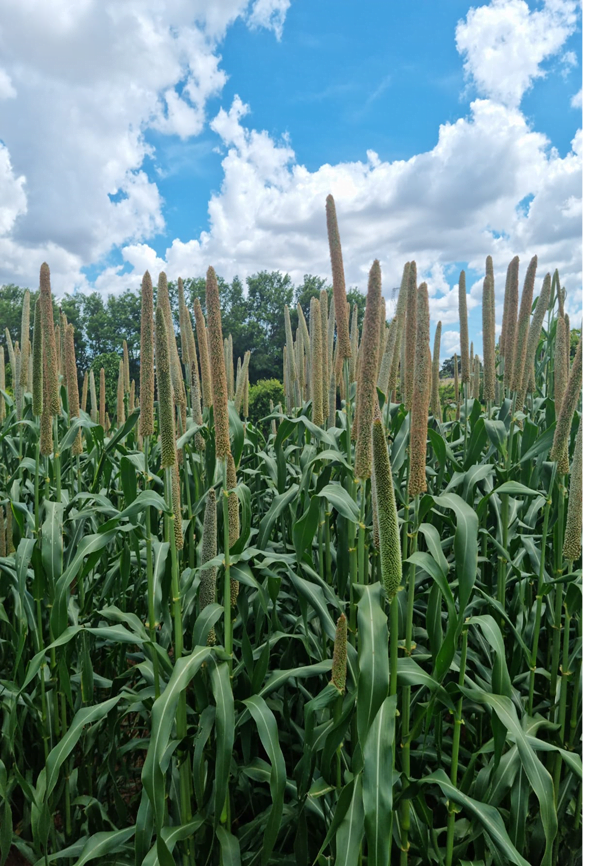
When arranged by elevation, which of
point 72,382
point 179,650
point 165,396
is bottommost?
point 179,650

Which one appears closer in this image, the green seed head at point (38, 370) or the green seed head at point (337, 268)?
the green seed head at point (337, 268)

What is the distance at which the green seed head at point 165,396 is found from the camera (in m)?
2.37

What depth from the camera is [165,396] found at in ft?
7.74

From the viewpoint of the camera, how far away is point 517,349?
133 inches

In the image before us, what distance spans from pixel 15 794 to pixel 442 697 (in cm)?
325

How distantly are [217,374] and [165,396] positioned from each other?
232 millimetres

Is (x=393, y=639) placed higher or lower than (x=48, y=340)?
lower

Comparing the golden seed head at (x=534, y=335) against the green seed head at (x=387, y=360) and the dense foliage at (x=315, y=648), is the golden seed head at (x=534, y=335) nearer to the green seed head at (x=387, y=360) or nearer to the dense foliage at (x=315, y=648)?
the dense foliage at (x=315, y=648)

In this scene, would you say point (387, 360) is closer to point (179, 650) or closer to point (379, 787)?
point (179, 650)

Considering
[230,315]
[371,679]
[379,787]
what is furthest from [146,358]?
[230,315]

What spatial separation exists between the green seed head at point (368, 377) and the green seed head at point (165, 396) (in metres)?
0.77

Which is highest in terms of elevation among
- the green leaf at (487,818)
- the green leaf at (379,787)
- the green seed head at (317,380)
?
the green seed head at (317,380)

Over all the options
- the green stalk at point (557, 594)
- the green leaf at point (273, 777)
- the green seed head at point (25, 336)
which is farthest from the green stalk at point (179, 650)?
the green seed head at point (25, 336)

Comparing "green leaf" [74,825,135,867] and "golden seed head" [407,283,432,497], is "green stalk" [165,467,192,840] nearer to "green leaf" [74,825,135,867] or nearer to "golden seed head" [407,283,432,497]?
"green leaf" [74,825,135,867]
